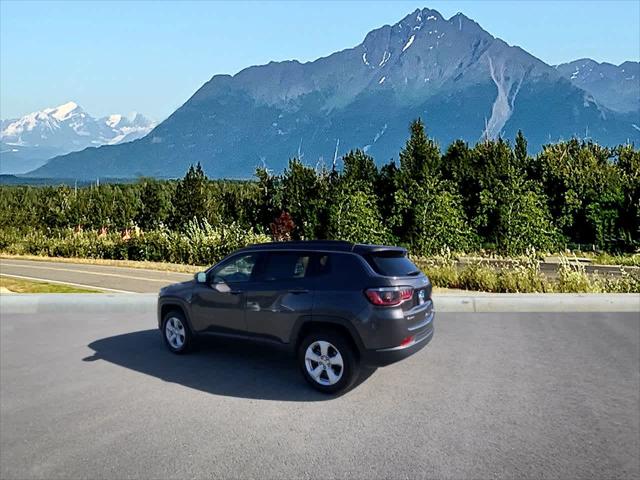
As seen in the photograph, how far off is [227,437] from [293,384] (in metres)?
1.58

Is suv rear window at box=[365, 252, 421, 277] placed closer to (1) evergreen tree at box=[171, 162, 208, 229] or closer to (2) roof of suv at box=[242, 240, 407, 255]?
(2) roof of suv at box=[242, 240, 407, 255]

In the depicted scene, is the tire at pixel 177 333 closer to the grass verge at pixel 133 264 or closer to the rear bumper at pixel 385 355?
the rear bumper at pixel 385 355

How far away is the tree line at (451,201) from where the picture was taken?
26.5 metres

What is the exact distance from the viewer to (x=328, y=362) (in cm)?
660

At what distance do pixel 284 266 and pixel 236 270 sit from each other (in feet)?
2.71

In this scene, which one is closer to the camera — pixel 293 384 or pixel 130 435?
pixel 130 435

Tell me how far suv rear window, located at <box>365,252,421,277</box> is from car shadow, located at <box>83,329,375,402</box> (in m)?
1.42

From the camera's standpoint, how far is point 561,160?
103ft

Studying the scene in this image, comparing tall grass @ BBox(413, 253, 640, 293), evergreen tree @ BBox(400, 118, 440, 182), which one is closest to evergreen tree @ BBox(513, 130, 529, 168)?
evergreen tree @ BBox(400, 118, 440, 182)

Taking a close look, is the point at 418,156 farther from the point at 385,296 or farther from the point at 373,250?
the point at 385,296

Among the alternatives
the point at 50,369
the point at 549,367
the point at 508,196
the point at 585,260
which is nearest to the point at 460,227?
the point at 508,196

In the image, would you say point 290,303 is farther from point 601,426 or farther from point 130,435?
point 601,426

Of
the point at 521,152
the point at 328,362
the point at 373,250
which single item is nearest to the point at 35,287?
the point at 328,362

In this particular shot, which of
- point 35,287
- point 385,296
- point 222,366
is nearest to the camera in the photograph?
point 385,296
